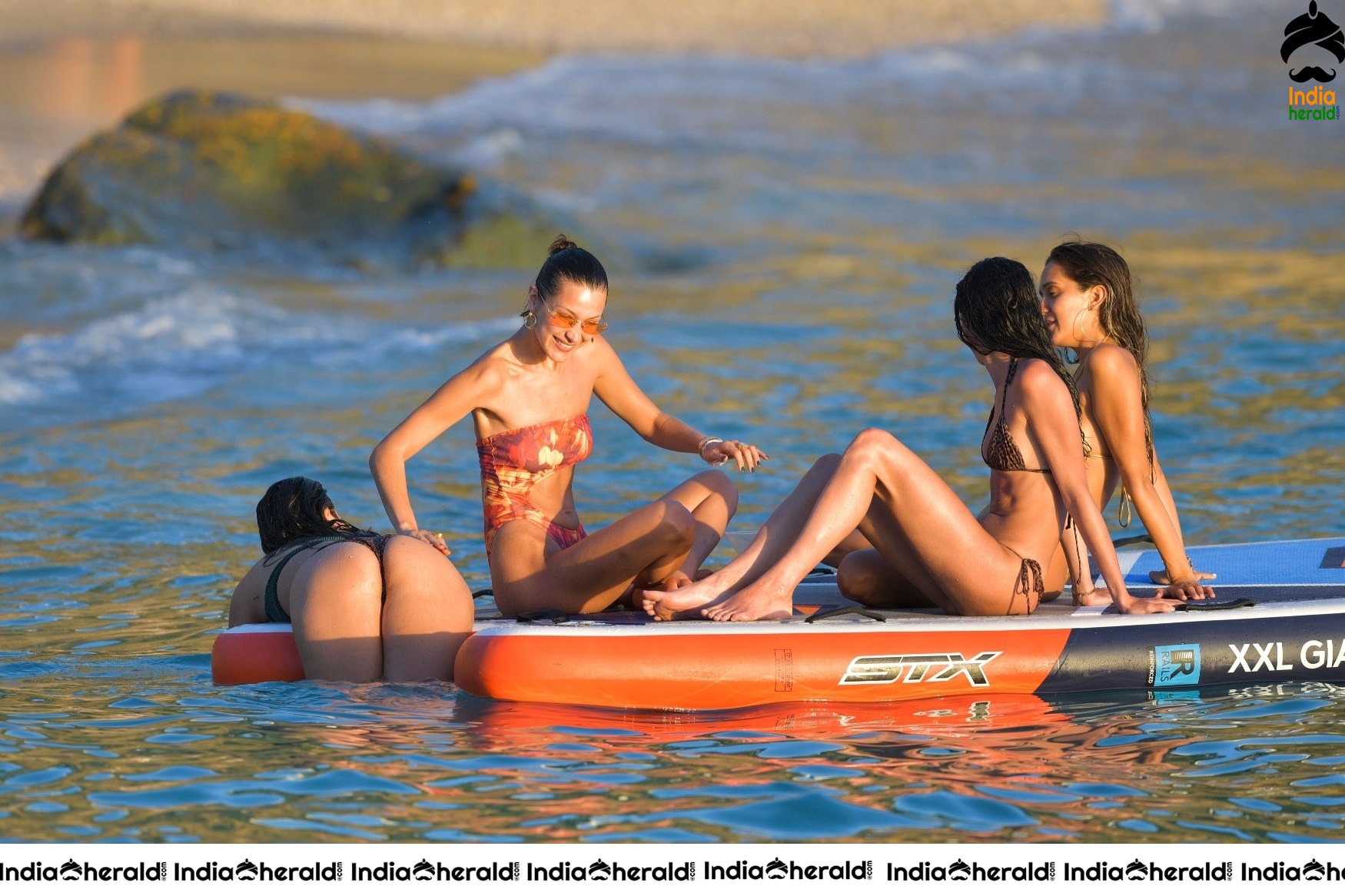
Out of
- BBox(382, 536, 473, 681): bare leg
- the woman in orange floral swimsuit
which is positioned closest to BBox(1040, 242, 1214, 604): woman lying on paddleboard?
the woman in orange floral swimsuit

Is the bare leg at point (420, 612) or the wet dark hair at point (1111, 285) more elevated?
the wet dark hair at point (1111, 285)

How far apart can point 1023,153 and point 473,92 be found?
30.4 ft

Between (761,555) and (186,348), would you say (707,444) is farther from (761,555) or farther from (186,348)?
(186,348)

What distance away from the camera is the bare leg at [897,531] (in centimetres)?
528

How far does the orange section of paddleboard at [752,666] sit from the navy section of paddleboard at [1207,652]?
0.11 metres

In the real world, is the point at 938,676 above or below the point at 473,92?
below

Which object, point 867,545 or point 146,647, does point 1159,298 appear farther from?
point 146,647

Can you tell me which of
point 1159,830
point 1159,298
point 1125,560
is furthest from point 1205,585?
point 1159,298

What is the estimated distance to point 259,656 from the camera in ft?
17.8

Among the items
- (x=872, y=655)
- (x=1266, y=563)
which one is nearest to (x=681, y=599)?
(x=872, y=655)

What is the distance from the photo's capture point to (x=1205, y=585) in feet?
19.1

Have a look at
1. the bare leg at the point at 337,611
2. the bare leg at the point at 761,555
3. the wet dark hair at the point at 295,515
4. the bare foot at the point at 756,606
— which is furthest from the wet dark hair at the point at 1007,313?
the wet dark hair at the point at 295,515

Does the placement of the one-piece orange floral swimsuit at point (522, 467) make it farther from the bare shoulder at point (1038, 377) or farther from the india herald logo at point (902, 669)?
the bare shoulder at point (1038, 377)

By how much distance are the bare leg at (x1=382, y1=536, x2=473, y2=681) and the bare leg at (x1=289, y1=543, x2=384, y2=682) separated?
0.05m
